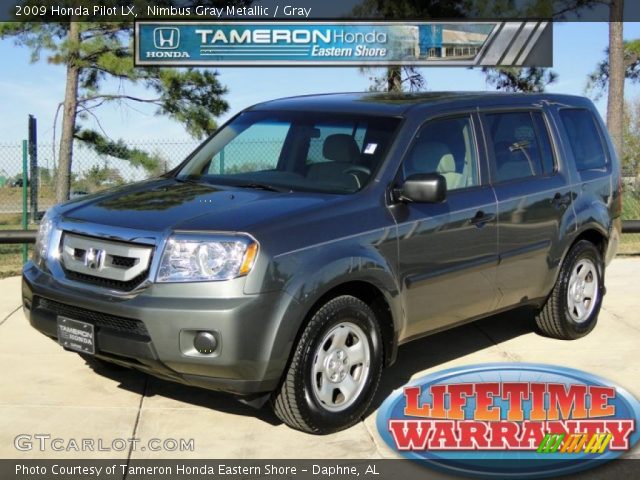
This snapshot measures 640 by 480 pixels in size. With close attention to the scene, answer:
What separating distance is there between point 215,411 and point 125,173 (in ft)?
37.2

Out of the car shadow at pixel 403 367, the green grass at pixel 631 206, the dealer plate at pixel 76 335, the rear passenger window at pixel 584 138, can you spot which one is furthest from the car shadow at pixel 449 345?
the green grass at pixel 631 206

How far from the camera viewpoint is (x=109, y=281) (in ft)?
16.7

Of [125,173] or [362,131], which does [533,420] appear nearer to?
[362,131]

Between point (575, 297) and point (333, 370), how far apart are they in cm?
297

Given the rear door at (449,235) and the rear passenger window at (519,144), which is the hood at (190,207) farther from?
the rear passenger window at (519,144)

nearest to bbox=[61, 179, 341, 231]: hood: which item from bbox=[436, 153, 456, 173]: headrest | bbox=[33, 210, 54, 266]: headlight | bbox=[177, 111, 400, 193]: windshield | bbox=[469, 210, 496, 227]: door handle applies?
bbox=[33, 210, 54, 266]: headlight

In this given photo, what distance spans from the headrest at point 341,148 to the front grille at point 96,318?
67.3 inches

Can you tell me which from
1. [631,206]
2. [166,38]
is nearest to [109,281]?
[631,206]

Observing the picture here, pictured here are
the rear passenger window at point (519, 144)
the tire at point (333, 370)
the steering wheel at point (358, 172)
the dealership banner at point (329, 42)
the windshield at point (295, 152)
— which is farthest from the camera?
the dealership banner at point (329, 42)

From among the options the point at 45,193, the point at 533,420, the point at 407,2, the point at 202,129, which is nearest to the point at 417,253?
the point at 533,420

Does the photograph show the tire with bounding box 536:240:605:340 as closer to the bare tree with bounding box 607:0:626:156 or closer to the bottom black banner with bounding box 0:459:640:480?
the bottom black banner with bounding box 0:459:640:480

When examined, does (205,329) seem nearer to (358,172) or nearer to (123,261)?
(123,261)

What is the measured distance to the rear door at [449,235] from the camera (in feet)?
18.7

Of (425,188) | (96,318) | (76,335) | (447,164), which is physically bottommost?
(76,335)
